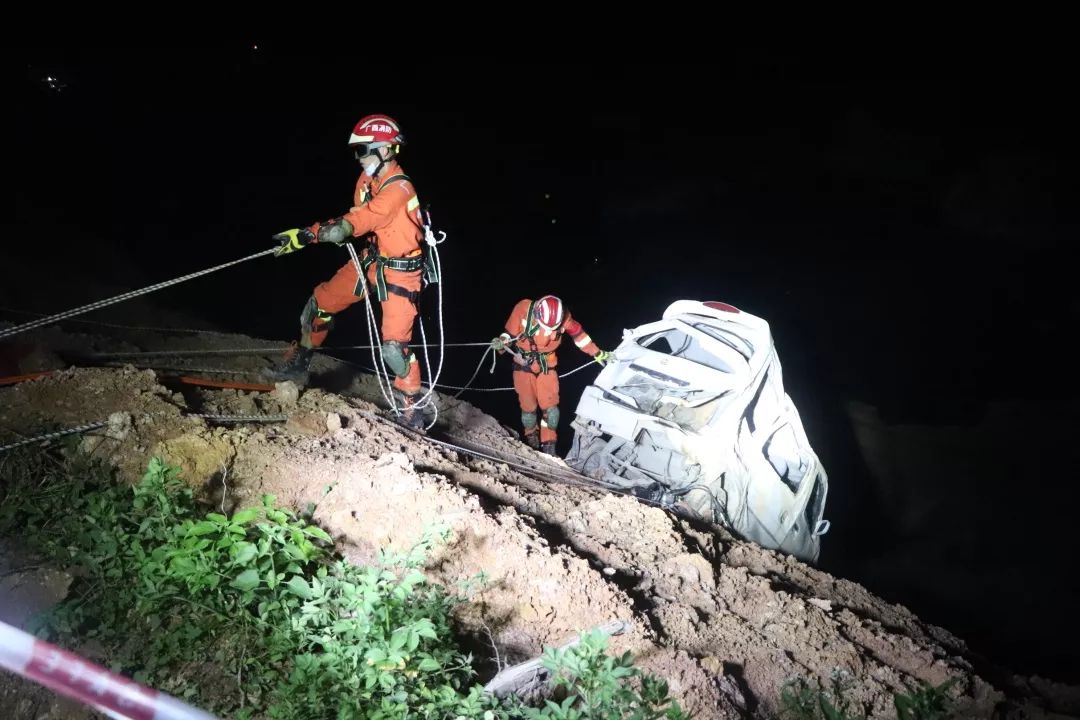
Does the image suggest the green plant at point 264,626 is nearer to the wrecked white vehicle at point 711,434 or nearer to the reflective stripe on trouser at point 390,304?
the reflective stripe on trouser at point 390,304

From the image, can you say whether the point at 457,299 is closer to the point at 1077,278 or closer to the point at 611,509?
the point at 611,509

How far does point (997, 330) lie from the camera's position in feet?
53.2

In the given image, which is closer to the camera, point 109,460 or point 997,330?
point 109,460

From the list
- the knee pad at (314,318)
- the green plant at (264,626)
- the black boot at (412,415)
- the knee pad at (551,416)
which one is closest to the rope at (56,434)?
the green plant at (264,626)

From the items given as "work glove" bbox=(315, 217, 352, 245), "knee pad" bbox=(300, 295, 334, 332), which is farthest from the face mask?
"knee pad" bbox=(300, 295, 334, 332)

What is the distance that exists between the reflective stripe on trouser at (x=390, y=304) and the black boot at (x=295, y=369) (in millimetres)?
147

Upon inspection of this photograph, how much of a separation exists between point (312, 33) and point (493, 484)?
2160 centimetres

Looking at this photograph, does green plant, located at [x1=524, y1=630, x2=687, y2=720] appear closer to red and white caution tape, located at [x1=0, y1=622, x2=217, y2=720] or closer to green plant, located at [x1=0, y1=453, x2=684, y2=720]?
green plant, located at [x1=0, y1=453, x2=684, y2=720]

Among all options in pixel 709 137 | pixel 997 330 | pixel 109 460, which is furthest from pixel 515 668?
pixel 709 137

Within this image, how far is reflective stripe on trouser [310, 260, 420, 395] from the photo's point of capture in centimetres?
507

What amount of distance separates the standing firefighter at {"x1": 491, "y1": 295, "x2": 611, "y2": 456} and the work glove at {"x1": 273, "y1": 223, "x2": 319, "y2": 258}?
3.07 metres

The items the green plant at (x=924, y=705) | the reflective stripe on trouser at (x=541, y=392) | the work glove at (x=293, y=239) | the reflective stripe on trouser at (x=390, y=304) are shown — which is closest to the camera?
the green plant at (x=924, y=705)

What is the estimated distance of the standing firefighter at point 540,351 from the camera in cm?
745

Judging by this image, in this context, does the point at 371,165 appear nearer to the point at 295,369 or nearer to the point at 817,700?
the point at 295,369
